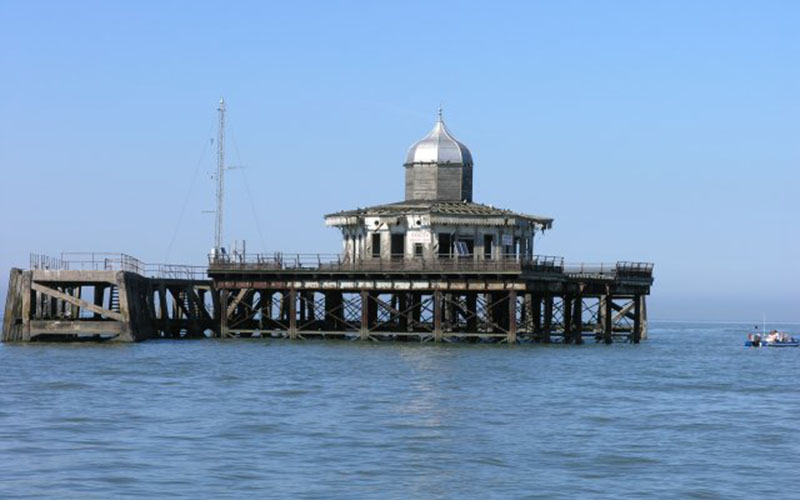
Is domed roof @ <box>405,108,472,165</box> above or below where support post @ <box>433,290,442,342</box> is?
above

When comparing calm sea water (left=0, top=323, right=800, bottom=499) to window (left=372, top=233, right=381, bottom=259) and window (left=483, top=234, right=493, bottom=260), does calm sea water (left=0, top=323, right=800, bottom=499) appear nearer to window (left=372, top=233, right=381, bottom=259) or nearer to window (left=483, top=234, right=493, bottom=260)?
window (left=483, top=234, right=493, bottom=260)

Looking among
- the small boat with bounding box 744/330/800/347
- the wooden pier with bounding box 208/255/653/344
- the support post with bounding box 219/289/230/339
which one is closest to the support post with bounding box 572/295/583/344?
the wooden pier with bounding box 208/255/653/344

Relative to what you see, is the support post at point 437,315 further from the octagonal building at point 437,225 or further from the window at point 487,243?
the window at point 487,243

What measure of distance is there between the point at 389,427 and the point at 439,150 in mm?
45066

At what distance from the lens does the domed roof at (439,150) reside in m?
85.0

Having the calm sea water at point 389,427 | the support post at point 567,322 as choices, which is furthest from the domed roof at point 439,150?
the calm sea water at point 389,427

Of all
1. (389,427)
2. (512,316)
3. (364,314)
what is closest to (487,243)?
(512,316)

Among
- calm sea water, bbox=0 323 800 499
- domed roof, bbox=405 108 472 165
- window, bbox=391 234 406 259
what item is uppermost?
domed roof, bbox=405 108 472 165

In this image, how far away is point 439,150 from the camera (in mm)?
85250

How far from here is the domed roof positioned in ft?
279

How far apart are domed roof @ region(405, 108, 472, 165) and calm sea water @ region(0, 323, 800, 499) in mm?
18443

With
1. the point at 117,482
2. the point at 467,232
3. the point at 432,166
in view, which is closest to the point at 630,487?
the point at 117,482

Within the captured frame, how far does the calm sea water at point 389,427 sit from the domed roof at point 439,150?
18.4 m

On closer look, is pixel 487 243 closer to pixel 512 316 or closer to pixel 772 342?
pixel 512 316
